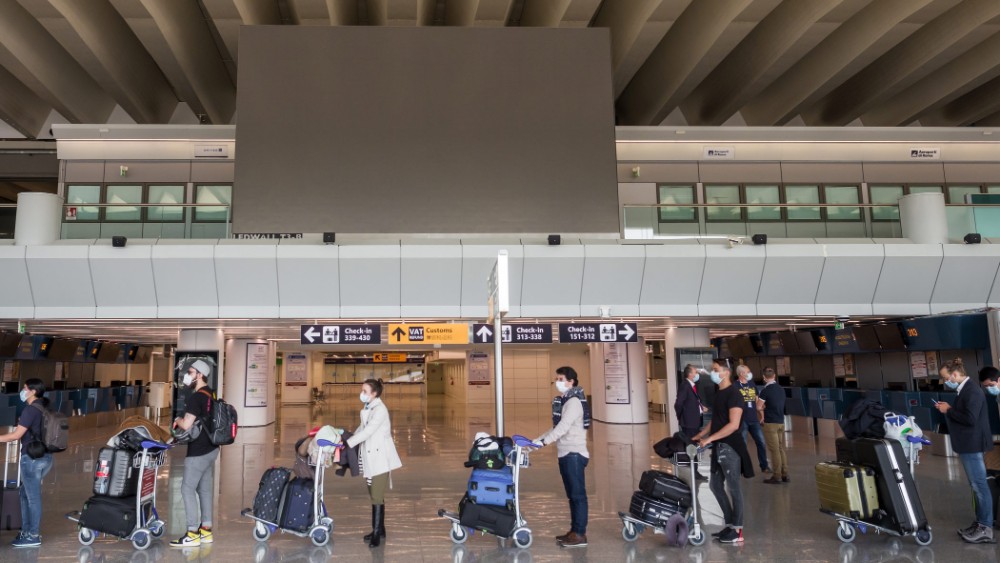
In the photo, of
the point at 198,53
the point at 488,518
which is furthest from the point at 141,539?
the point at 198,53

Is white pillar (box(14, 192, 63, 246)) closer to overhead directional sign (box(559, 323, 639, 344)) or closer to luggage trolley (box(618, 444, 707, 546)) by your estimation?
overhead directional sign (box(559, 323, 639, 344))

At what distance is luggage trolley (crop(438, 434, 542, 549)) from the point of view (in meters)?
6.66

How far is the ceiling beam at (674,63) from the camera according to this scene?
15102 mm

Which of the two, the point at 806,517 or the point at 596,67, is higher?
the point at 596,67

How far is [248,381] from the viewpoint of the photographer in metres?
21.9

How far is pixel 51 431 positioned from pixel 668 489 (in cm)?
616

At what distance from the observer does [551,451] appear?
14.4 m

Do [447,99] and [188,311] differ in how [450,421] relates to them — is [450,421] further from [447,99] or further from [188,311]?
Answer: [447,99]

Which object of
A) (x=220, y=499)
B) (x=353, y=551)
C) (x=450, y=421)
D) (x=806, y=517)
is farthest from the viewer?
(x=450, y=421)

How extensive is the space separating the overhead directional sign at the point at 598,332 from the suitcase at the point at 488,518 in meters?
9.50

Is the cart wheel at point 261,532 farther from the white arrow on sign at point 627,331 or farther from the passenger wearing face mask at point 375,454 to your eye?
the white arrow on sign at point 627,331

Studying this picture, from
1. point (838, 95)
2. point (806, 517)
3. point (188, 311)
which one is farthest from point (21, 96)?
point (838, 95)

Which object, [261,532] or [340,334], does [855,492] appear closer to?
[261,532]

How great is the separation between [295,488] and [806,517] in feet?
18.8
